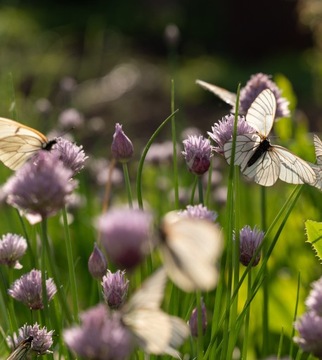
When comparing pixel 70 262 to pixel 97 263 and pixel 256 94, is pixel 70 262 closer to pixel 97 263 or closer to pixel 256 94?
pixel 97 263

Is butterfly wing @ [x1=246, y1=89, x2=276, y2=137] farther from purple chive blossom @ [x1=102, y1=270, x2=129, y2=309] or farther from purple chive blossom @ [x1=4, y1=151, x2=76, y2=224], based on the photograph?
purple chive blossom @ [x1=4, y1=151, x2=76, y2=224]

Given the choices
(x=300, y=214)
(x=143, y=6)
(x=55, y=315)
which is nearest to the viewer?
(x=55, y=315)

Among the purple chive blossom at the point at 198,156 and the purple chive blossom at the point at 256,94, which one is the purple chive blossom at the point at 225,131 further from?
the purple chive blossom at the point at 256,94

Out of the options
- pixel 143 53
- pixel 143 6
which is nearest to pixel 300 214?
pixel 143 53

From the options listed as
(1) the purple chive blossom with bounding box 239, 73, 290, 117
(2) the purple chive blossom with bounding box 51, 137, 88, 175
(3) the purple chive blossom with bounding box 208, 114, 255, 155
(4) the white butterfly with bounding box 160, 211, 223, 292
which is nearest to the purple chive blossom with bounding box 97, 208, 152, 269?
(4) the white butterfly with bounding box 160, 211, 223, 292

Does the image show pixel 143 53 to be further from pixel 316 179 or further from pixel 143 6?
pixel 316 179

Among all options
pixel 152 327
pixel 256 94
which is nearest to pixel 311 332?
pixel 152 327
